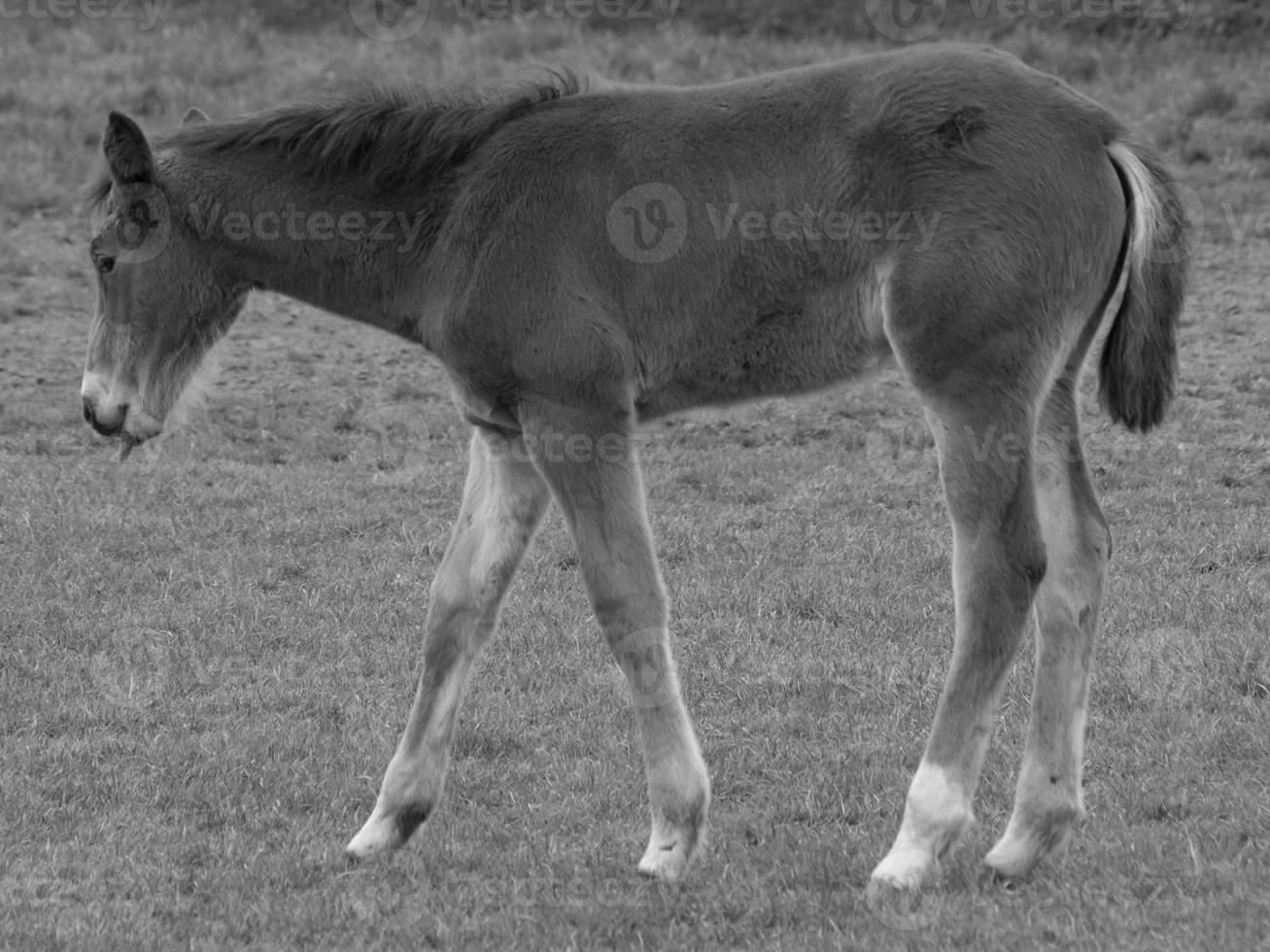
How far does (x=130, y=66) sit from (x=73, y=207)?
223cm

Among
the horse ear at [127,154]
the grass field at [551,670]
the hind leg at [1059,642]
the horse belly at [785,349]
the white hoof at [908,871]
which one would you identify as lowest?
the grass field at [551,670]

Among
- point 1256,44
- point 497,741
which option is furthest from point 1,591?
point 1256,44

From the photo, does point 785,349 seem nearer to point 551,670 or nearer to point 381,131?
point 381,131

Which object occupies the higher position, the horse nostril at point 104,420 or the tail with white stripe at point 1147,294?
the tail with white stripe at point 1147,294

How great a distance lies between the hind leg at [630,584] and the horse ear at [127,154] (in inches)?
53.2

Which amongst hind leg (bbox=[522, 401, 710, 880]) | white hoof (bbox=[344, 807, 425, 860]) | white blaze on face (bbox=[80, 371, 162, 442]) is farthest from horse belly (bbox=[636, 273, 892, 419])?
white blaze on face (bbox=[80, 371, 162, 442])

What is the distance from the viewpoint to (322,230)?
515 cm

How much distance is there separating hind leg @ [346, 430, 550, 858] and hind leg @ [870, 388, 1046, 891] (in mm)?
1301

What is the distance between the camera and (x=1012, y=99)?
4.65m

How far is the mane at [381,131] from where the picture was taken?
16.6ft

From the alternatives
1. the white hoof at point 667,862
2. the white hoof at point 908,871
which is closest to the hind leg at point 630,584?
the white hoof at point 667,862

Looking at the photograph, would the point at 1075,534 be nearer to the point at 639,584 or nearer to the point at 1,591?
the point at 639,584

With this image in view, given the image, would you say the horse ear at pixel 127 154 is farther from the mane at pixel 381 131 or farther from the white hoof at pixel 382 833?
the white hoof at pixel 382 833

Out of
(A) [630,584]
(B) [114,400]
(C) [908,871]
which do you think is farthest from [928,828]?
(B) [114,400]
